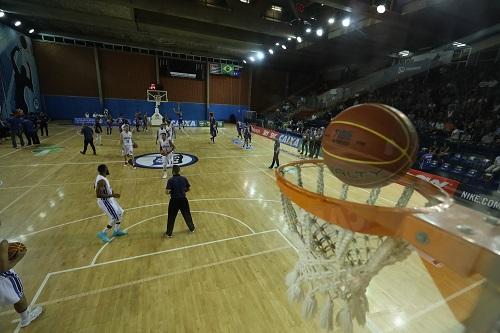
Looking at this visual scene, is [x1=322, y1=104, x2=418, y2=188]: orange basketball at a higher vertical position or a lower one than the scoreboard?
lower

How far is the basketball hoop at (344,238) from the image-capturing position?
1.25m

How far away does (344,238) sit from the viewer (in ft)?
6.18

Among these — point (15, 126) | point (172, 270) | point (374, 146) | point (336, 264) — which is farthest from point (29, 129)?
point (374, 146)

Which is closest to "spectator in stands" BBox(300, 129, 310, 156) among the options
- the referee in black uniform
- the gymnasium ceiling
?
the gymnasium ceiling

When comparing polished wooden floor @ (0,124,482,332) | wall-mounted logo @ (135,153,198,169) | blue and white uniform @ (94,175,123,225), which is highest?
blue and white uniform @ (94,175,123,225)

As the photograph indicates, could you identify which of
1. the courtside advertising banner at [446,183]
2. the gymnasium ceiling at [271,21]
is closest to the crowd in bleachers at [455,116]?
the courtside advertising banner at [446,183]

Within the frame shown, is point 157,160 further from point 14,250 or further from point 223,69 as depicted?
point 223,69

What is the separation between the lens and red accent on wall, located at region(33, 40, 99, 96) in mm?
21391

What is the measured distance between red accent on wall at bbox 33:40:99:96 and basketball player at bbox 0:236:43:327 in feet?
79.0

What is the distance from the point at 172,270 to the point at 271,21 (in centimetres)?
1524

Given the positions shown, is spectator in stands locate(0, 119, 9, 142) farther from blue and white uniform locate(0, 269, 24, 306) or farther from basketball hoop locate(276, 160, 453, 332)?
Result: basketball hoop locate(276, 160, 453, 332)

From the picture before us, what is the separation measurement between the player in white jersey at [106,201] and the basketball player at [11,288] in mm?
1871

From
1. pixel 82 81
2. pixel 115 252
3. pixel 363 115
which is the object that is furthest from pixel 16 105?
pixel 363 115

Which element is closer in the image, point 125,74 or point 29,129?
point 29,129
